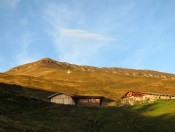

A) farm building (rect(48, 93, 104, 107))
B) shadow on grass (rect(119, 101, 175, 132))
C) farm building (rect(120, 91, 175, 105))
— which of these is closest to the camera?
shadow on grass (rect(119, 101, 175, 132))

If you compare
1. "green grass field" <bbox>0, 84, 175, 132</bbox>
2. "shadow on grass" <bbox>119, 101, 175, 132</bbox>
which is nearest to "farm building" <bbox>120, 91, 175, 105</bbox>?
"green grass field" <bbox>0, 84, 175, 132</bbox>

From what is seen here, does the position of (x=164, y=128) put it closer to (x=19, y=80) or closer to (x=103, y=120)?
(x=103, y=120)

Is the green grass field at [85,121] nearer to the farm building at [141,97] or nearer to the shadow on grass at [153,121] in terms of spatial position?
the shadow on grass at [153,121]

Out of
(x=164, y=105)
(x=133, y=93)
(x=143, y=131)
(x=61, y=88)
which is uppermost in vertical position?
(x=61, y=88)

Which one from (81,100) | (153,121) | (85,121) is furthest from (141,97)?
(153,121)

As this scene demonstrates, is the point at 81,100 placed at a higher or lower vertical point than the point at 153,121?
higher

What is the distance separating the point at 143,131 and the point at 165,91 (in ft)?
451

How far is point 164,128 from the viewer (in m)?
44.0

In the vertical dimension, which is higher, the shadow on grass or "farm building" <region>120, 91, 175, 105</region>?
"farm building" <region>120, 91, 175, 105</region>

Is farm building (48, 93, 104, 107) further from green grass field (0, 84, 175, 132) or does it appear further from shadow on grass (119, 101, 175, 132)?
shadow on grass (119, 101, 175, 132)

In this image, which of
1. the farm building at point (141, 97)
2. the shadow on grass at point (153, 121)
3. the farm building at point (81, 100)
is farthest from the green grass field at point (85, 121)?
the farm building at point (81, 100)

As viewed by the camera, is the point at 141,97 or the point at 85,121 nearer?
the point at 85,121

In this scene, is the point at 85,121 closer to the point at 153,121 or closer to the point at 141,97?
the point at 153,121

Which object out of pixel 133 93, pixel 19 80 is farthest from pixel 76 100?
pixel 19 80
